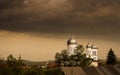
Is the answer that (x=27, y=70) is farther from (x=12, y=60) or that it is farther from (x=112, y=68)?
(x=112, y=68)

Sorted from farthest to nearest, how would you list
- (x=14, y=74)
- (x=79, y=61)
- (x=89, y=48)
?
(x=89, y=48) < (x=79, y=61) < (x=14, y=74)

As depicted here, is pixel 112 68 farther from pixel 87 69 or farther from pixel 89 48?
pixel 89 48

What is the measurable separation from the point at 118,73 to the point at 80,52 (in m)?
26.4

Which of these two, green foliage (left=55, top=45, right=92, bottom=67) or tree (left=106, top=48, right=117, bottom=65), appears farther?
tree (left=106, top=48, right=117, bottom=65)

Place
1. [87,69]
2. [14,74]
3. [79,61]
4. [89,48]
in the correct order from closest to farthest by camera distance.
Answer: [14,74]
[87,69]
[79,61]
[89,48]

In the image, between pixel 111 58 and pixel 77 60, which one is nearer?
pixel 77 60

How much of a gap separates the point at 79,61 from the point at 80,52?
2134mm

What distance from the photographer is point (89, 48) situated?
414 ft

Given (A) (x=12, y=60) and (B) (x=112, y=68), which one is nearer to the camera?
(A) (x=12, y=60)

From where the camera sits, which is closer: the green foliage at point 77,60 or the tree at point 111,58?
the green foliage at point 77,60

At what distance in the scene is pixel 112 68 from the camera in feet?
243

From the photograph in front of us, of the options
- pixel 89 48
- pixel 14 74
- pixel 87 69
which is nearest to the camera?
pixel 14 74

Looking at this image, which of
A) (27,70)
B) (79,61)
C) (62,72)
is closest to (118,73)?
(62,72)

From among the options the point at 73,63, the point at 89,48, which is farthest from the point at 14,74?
the point at 89,48
